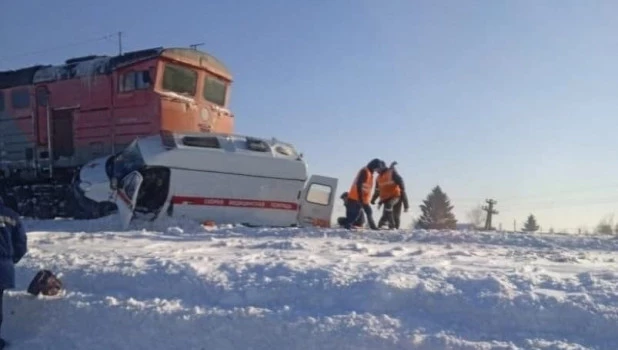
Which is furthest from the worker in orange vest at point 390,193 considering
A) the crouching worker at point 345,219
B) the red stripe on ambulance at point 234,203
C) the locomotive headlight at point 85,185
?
the locomotive headlight at point 85,185

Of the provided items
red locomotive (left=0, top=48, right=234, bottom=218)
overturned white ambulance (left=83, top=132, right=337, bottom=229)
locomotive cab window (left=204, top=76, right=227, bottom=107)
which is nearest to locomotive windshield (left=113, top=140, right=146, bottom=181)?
overturned white ambulance (left=83, top=132, right=337, bottom=229)

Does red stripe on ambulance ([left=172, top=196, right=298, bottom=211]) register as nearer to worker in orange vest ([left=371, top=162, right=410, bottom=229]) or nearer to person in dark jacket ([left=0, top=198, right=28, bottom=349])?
worker in orange vest ([left=371, top=162, right=410, bottom=229])

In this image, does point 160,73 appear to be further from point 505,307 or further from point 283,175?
point 505,307

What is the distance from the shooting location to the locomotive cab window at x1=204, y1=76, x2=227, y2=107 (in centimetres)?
Result: 1559

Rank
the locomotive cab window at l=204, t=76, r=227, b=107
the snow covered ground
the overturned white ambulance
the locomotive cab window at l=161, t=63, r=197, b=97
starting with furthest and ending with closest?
the locomotive cab window at l=204, t=76, r=227, b=107 < the locomotive cab window at l=161, t=63, r=197, b=97 < the overturned white ambulance < the snow covered ground

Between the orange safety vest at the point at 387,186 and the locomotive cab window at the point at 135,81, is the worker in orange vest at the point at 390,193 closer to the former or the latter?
the orange safety vest at the point at 387,186

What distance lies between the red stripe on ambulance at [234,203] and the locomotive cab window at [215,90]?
404 centimetres

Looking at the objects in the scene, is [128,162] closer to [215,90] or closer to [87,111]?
[87,111]

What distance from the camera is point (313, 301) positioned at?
5734 millimetres

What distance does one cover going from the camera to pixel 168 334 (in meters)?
5.51

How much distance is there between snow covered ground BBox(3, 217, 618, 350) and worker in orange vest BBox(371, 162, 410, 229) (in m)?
5.32

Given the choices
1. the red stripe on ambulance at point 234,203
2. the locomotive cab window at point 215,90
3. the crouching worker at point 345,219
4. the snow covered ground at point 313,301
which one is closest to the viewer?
the snow covered ground at point 313,301

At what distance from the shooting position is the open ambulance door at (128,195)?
37.3ft

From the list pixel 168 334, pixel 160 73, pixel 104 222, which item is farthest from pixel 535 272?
pixel 160 73
